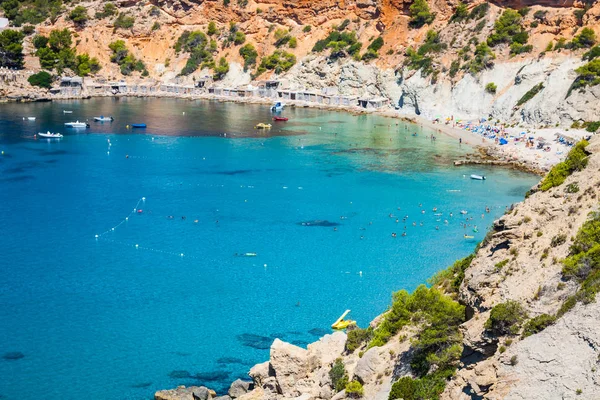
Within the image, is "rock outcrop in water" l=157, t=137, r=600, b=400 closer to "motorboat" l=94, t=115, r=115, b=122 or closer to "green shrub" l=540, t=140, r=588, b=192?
"green shrub" l=540, t=140, r=588, b=192

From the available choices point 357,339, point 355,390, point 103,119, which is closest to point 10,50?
point 103,119

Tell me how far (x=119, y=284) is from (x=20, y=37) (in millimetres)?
97583

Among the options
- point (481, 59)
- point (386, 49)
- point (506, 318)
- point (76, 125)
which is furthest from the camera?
point (386, 49)

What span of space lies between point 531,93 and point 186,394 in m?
71.5

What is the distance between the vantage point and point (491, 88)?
96.9 metres

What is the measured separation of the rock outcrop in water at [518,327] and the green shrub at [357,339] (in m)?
0.05

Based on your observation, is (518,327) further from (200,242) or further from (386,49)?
(386,49)

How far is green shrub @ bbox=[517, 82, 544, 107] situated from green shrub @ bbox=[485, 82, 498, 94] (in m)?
5.94

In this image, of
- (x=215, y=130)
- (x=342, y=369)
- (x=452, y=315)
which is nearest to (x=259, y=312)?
(x=342, y=369)

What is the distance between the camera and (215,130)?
94.2 metres

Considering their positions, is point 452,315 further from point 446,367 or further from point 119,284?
point 119,284

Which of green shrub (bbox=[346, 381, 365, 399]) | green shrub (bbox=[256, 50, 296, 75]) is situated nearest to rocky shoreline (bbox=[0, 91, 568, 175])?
green shrub (bbox=[256, 50, 296, 75])

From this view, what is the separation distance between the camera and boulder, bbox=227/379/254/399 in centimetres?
2988

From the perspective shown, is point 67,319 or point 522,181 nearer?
point 67,319
